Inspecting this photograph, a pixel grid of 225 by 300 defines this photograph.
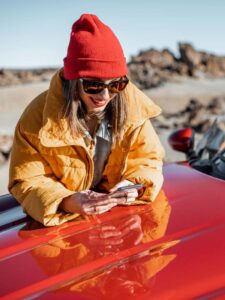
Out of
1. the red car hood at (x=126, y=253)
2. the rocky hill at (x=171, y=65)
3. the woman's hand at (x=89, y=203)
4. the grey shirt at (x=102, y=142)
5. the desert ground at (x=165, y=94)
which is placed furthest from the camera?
the rocky hill at (x=171, y=65)

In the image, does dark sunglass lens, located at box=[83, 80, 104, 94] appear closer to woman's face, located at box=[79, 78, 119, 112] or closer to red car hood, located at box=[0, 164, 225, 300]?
woman's face, located at box=[79, 78, 119, 112]

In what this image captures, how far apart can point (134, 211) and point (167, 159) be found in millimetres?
4425

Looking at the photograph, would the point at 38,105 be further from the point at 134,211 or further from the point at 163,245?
the point at 163,245

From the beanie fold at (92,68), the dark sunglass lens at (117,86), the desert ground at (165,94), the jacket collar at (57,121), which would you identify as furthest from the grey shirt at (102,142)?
the desert ground at (165,94)

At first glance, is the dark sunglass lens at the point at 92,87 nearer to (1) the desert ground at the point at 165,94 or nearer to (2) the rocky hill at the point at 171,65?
(1) the desert ground at the point at 165,94

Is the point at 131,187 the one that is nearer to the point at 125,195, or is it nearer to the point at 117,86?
the point at 125,195

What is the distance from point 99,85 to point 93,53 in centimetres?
16

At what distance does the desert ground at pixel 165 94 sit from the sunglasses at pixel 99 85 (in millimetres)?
9229

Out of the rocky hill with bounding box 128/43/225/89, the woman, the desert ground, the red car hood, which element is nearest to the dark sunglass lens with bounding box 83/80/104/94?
the woman

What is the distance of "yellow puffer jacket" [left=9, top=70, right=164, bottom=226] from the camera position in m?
2.56

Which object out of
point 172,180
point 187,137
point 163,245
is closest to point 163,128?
point 187,137

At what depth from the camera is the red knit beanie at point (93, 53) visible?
2.49m

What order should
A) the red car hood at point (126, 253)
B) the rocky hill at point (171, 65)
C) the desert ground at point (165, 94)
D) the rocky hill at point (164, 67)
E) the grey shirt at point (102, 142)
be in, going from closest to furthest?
the red car hood at point (126, 253) < the grey shirt at point (102, 142) < the desert ground at point (165, 94) < the rocky hill at point (171, 65) < the rocky hill at point (164, 67)

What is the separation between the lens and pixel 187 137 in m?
3.75
